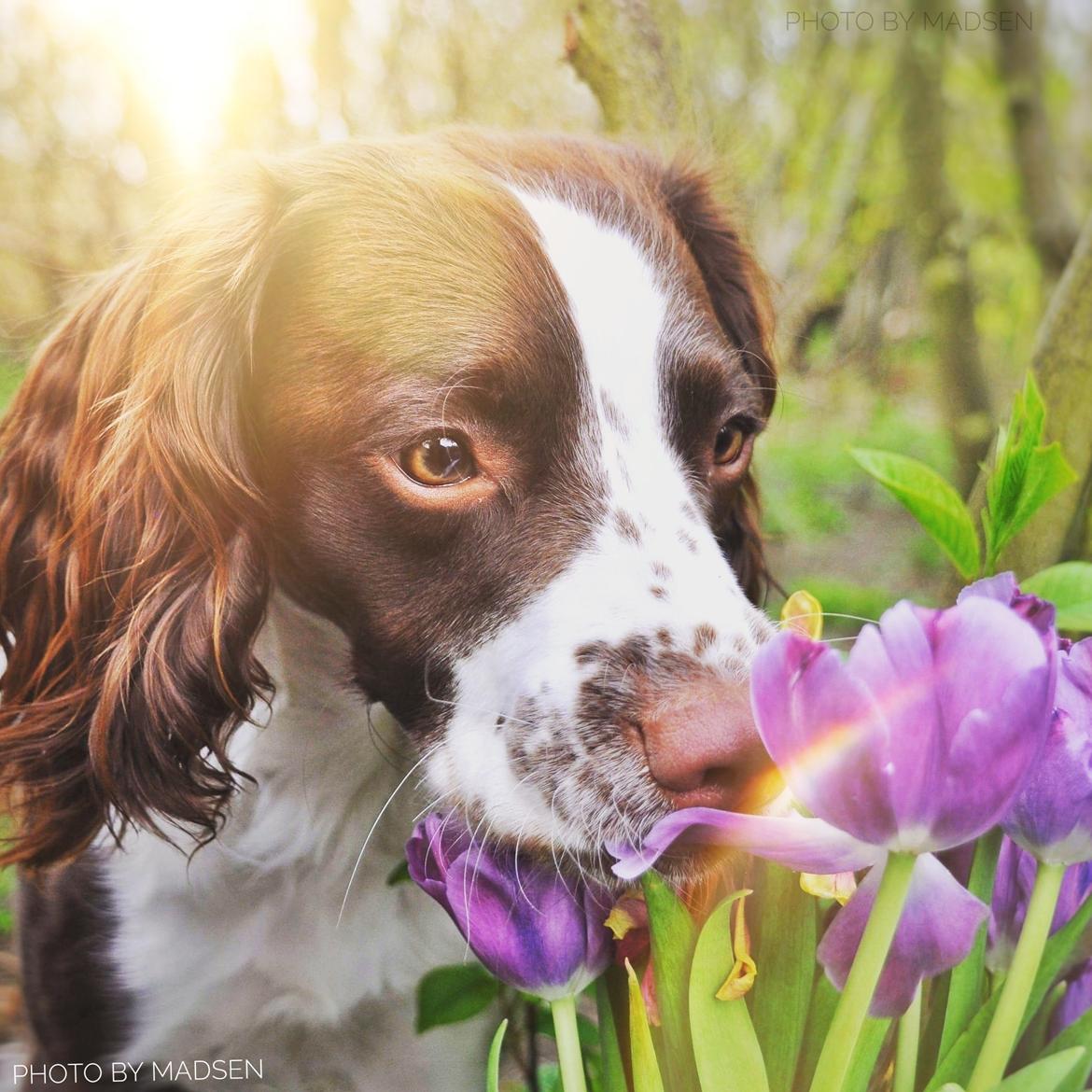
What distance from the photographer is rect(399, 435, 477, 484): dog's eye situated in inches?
42.3

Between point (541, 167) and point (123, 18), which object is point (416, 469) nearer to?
point (541, 167)

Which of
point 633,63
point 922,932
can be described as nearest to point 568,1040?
point 922,932

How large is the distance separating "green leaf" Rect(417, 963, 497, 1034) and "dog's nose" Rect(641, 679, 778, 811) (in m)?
0.51

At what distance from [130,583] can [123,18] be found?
2.07 feet

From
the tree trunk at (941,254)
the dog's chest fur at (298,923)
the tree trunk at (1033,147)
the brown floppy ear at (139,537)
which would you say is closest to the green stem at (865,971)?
the dog's chest fur at (298,923)

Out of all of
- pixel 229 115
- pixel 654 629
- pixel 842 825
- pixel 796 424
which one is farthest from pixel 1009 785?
pixel 229 115

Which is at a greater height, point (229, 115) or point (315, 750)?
point (229, 115)

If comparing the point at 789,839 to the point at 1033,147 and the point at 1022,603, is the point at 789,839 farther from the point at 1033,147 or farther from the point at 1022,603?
the point at 1033,147

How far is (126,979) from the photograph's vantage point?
4.43 feet

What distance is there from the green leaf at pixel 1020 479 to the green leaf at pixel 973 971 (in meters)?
Answer: 0.27

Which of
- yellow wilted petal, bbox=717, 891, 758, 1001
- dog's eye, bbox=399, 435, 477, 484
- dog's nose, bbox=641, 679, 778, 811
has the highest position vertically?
dog's eye, bbox=399, 435, 477, 484

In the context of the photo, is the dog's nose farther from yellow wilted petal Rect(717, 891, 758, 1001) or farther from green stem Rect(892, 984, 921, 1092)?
green stem Rect(892, 984, 921, 1092)

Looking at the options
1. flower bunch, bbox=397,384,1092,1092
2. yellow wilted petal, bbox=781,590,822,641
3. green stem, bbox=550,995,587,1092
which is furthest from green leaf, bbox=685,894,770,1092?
yellow wilted petal, bbox=781,590,822,641

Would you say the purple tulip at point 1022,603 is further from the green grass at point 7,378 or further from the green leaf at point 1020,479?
the green grass at point 7,378
